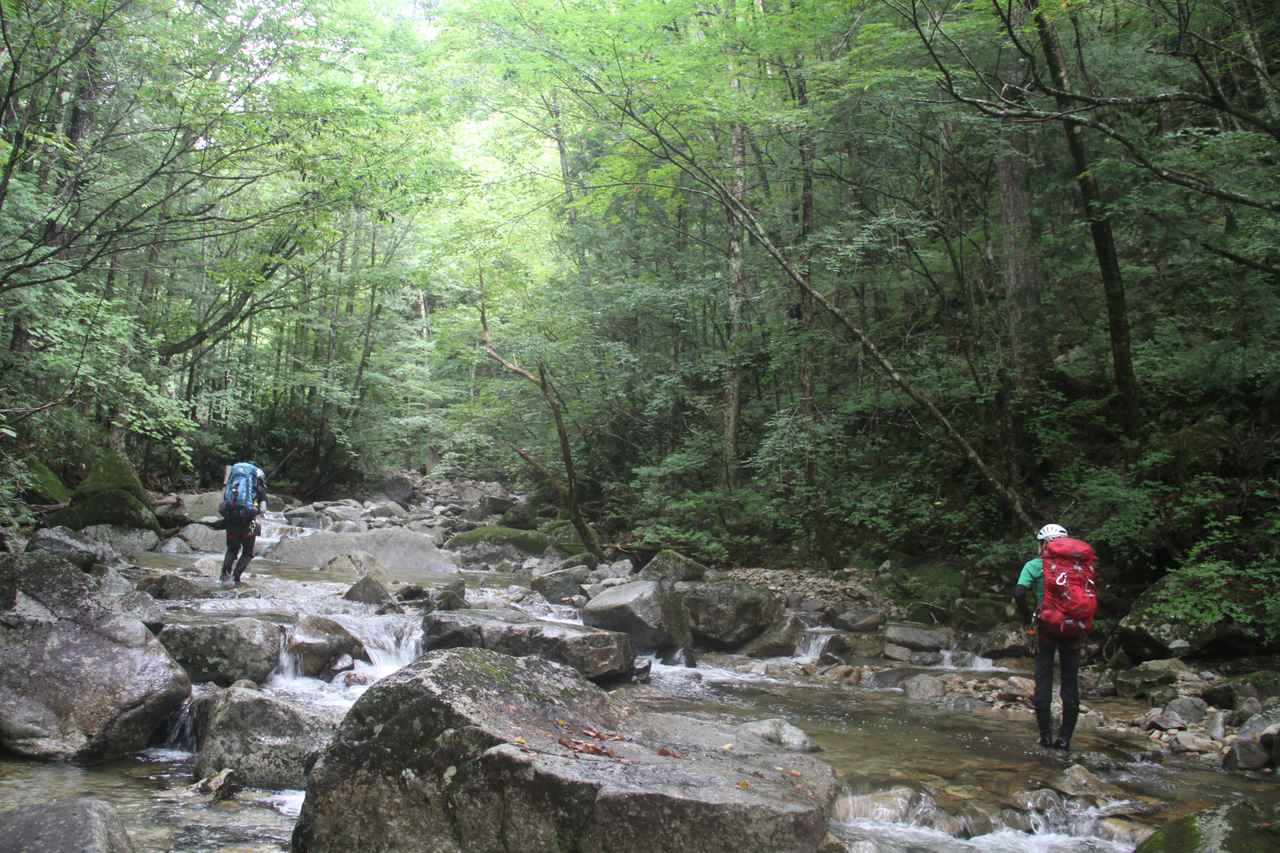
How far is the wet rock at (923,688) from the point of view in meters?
8.12

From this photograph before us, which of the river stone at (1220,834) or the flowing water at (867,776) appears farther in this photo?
the flowing water at (867,776)

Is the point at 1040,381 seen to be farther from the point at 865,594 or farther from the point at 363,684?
the point at 363,684

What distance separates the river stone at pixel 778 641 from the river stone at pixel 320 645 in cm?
460

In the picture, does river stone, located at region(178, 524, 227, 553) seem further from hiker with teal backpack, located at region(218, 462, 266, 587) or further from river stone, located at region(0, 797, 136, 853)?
river stone, located at region(0, 797, 136, 853)

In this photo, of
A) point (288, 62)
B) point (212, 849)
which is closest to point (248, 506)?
point (288, 62)

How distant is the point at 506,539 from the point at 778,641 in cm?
843

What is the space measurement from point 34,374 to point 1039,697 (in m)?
12.0

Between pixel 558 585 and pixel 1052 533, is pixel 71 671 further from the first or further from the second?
pixel 1052 533

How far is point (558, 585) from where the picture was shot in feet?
40.4

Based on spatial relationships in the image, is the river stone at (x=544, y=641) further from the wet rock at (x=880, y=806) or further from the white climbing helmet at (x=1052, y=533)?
the white climbing helmet at (x=1052, y=533)

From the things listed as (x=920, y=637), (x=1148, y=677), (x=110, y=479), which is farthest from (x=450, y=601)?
(x=110, y=479)

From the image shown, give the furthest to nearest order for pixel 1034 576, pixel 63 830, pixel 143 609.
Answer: pixel 143 609, pixel 1034 576, pixel 63 830

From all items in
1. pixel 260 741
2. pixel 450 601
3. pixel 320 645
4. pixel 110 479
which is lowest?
pixel 260 741

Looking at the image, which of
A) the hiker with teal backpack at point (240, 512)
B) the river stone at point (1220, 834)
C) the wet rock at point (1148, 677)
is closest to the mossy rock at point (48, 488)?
the hiker with teal backpack at point (240, 512)
